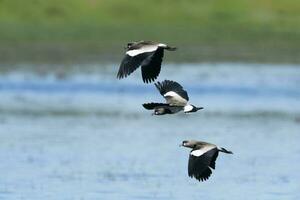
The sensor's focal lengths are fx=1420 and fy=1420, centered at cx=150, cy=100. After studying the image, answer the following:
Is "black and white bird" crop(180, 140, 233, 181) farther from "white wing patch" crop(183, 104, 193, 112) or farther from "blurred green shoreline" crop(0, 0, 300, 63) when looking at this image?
"blurred green shoreline" crop(0, 0, 300, 63)

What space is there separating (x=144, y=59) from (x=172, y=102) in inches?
30.9

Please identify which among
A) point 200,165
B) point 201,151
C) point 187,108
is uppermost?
point 187,108

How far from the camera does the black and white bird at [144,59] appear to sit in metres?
14.1

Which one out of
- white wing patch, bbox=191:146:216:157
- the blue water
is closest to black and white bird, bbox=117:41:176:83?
white wing patch, bbox=191:146:216:157

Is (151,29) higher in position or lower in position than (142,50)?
lower

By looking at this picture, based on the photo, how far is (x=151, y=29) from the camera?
55.6 metres

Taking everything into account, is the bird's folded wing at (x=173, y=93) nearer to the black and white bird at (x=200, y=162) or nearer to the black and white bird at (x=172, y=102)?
the black and white bird at (x=172, y=102)

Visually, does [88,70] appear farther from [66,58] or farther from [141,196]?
[141,196]

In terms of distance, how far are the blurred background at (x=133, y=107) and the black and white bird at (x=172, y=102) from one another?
2.54 m

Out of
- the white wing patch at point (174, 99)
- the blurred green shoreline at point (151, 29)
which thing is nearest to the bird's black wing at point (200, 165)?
the white wing patch at point (174, 99)

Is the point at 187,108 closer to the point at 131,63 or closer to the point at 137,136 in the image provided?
the point at 131,63

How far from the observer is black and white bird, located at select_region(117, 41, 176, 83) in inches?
557

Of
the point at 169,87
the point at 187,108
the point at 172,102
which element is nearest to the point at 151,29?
the point at 169,87

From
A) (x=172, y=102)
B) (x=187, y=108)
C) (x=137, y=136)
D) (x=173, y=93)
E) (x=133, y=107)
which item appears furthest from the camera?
(x=133, y=107)
